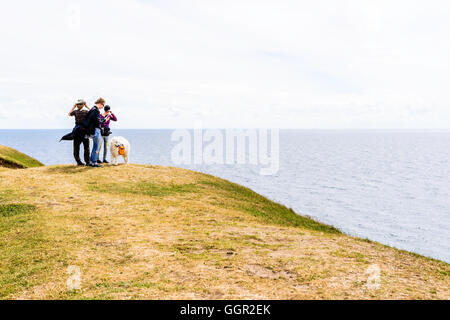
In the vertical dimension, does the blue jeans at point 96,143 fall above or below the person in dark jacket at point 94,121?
below

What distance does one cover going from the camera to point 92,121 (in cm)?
2322

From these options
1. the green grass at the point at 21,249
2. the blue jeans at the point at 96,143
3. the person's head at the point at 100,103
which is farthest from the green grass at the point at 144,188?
the person's head at the point at 100,103

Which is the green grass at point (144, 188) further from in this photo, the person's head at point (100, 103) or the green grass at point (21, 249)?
the person's head at point (100, 103)

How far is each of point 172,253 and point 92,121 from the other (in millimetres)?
15234

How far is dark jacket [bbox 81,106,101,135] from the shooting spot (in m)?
23.0

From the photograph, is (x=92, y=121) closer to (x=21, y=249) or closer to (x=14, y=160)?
(x=21, y=249)

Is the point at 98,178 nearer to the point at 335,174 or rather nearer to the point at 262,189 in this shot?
the point at 262,189

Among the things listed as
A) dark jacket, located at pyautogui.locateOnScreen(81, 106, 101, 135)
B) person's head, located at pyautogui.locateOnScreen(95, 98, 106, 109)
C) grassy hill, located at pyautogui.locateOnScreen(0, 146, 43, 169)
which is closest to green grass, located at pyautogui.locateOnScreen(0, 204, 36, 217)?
dark jacket, located at pyautogui.locateOnScreen(81, 106, 101, 135)

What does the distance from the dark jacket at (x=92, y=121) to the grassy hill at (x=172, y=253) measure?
13.6 ft

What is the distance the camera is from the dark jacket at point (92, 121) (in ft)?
75.5

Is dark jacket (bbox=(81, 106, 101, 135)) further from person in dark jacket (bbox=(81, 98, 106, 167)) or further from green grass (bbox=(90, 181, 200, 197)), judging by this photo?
green grass (bbox=(90, 181, 200, 197))

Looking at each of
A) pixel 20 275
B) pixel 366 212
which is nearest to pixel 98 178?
pixel 20 275

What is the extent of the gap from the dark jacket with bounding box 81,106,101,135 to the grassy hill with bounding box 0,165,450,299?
4136 millimetres

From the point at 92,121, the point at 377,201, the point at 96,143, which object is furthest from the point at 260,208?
the point at 377,201
